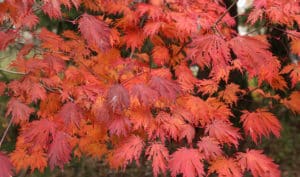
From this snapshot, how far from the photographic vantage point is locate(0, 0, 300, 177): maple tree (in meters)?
3.23

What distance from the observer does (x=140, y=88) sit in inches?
127

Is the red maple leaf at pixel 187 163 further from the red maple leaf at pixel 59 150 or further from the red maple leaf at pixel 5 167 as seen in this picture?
the red maple leaf at pixel 5 167

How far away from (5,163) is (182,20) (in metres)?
2.06

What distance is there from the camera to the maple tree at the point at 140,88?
3229 millimetres

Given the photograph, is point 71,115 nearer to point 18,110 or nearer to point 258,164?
point 18,110

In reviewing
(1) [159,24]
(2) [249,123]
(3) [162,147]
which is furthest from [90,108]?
(2) [249,123]

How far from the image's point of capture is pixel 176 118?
3.59m

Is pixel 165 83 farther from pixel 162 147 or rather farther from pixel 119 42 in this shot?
pixel 119 42

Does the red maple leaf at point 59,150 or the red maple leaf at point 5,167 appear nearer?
the red maple leaf at point 5,167

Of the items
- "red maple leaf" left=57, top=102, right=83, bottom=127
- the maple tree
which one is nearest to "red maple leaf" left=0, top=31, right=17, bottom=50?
the maple tree

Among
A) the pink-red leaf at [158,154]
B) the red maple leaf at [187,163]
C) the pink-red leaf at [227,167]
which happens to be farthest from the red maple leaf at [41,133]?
the pink-red leaf at [227,167]

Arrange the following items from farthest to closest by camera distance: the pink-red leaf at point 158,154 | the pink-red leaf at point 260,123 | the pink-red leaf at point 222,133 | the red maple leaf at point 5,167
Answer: the pink-red leaf at point 260,123 → the pink-red leaf at point 222,133 → the pink-red leaf at point 158,154 → the red maple leaf at point 5,167

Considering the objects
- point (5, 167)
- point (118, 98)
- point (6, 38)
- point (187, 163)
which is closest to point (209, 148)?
point (187, 163)

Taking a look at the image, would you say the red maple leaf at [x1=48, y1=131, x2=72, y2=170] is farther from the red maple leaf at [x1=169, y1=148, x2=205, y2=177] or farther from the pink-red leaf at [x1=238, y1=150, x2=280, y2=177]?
the pink-red leaf at [x1=238, y1=150, x2=280, y2=177]
